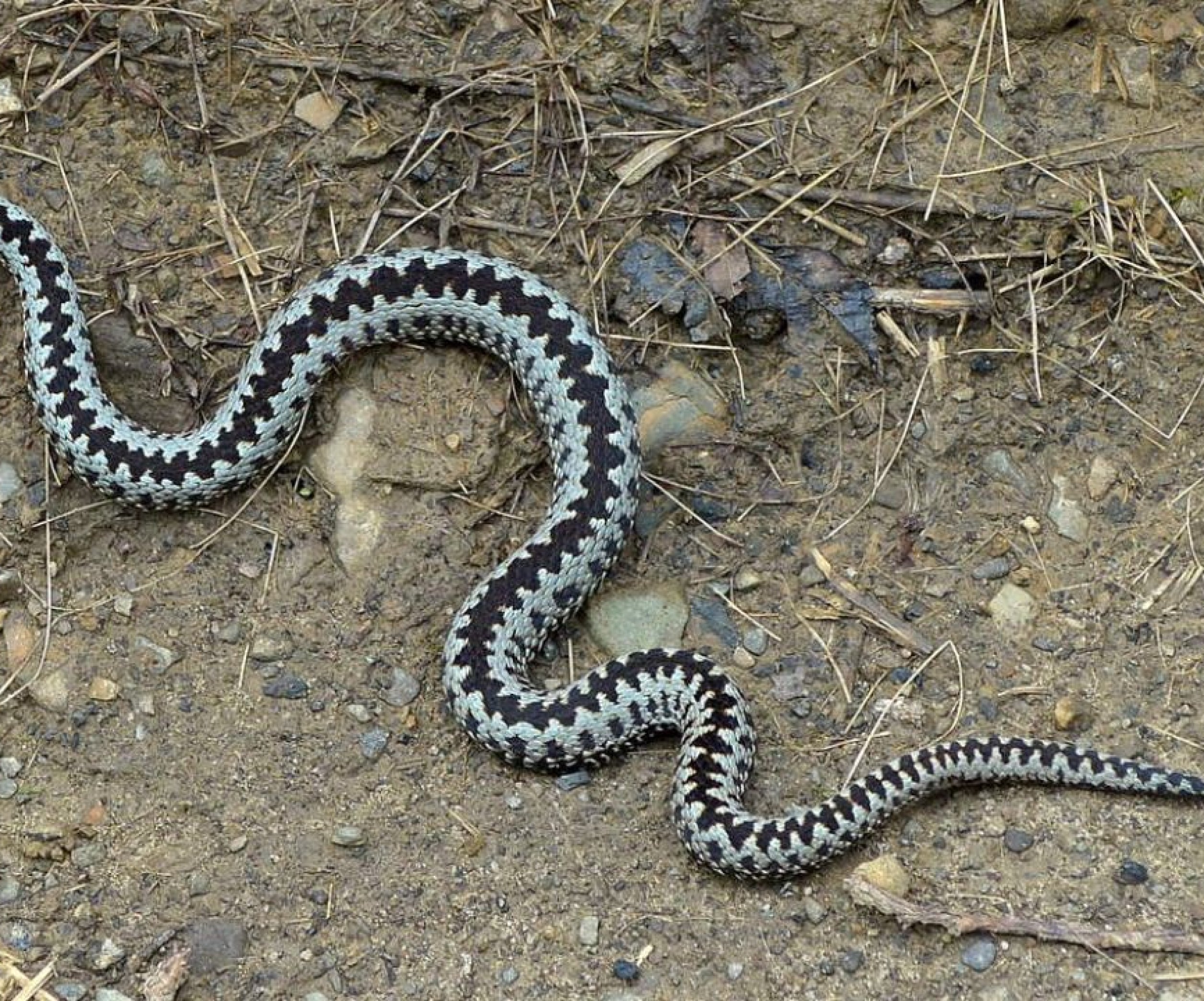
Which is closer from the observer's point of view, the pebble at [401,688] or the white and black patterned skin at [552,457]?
the white and black patterned skin at [552,457]

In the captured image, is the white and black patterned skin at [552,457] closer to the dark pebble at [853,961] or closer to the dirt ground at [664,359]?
the dirt ground at [664,359]

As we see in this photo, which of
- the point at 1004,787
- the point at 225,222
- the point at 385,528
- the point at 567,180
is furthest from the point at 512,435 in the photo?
the point at 1004,787

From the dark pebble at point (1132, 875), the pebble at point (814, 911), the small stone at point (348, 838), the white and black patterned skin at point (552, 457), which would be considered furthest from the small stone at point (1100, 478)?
the small stone at point (348, 838)

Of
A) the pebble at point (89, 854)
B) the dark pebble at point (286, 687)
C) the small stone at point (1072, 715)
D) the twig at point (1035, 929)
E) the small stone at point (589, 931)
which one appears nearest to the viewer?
the twig at point (1035, 929)

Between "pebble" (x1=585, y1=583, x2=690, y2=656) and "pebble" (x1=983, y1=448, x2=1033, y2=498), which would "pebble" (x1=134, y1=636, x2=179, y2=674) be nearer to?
"pebble" (x1=585, y1=583, x2=690, y2=656)

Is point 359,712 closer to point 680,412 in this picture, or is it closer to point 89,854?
point 89,854

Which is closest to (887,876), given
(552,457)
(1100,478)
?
(1100,478)

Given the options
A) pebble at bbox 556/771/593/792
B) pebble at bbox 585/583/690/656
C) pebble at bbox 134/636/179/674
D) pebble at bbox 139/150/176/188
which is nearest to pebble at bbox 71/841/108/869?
pebble at bbox 134/636/179/674
